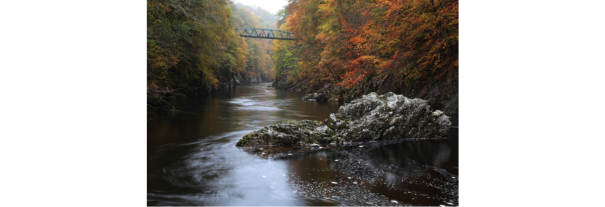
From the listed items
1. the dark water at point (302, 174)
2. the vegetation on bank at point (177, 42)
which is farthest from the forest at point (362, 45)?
the dark water at point (302, 174)

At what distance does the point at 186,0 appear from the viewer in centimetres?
1396

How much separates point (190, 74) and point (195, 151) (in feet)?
44.5

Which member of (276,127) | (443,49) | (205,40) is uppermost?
(205,40)

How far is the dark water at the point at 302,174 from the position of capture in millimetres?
4617

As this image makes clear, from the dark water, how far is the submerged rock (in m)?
0.41

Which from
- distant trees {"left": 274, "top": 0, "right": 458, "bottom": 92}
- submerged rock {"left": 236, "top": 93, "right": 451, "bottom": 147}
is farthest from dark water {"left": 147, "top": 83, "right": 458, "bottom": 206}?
distant trees {"left": 274, "top": 0, "right": 458, "bottom": 92}

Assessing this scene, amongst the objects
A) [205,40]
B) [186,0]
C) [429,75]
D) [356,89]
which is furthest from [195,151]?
[356,89]

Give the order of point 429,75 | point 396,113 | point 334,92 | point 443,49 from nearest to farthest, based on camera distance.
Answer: point 396,113
point 443,49
point 429,75
point 334,92

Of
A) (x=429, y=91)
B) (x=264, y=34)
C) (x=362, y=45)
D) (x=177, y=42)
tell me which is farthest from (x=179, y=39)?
(x=264, y=34)

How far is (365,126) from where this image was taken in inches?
329

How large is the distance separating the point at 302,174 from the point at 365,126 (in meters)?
3.18

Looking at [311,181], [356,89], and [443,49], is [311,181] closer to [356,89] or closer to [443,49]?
[443,49]

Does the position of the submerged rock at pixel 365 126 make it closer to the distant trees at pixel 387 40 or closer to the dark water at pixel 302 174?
the dark water at pixel 302 174

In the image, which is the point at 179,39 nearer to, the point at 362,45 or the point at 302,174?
the point at 362,45
